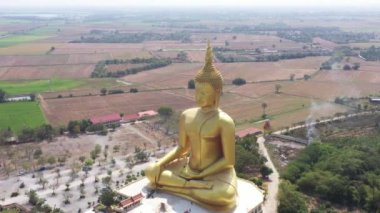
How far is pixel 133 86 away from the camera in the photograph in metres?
61.8

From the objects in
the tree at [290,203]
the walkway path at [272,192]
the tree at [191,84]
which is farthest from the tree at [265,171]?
the tree at [191,84]

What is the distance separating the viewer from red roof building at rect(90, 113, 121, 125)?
44766mm

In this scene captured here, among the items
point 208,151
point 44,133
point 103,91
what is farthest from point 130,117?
point 208,151

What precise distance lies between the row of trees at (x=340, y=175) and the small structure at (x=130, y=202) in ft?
24.3

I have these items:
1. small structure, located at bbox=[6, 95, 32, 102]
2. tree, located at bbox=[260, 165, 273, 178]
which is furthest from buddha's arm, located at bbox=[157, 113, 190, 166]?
small structure, located at bbox=[6, 95, 32, 102]

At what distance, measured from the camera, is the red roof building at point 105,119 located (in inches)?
1762

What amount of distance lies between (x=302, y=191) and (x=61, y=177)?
1537cm

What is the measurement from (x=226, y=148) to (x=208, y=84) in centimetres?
254

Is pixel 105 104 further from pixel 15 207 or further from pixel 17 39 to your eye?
pixel 17 39

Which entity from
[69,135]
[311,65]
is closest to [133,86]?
[69,135]

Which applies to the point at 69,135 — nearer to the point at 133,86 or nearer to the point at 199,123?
the point at 133,86

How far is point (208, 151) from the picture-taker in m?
19.1

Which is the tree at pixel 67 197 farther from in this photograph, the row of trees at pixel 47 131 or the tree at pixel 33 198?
the row of trees at pixel 47 131

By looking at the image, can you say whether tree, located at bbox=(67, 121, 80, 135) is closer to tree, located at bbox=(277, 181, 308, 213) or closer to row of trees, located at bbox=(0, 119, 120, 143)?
row of trees, located at bbox=(0, 119, 120, 143)
